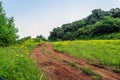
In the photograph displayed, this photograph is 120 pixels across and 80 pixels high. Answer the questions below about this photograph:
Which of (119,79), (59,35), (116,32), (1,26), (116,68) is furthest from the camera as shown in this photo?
(59,35)

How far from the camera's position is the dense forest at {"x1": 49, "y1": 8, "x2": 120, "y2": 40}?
155ft

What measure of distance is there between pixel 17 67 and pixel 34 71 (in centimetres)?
110

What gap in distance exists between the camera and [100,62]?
2217cm

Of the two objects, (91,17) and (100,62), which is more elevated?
(91,17)

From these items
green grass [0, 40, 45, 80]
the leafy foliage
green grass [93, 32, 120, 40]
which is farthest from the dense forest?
green grass [0, 40, 45, 80]

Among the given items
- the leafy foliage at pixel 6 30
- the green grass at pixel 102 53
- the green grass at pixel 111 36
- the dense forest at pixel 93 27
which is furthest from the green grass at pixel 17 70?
the dense forest at pixel 93 27

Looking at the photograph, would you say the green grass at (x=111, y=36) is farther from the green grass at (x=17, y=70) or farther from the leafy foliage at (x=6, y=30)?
the green grass at (x=17, y=70)

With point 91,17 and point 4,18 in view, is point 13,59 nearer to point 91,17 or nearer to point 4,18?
point 4,18

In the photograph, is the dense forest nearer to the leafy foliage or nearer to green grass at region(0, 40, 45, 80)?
the leafy foliage

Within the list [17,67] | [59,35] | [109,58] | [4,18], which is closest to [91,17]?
[59,35]

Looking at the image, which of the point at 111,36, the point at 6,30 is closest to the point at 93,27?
the point at 111,36

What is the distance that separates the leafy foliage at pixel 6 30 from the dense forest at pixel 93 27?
11.9 m

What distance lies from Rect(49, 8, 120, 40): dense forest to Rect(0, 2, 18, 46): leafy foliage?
11.9 m

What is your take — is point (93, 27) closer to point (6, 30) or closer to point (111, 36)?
point (111, 36)
